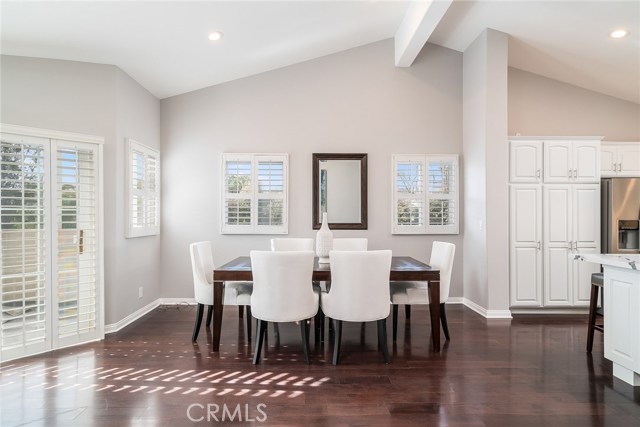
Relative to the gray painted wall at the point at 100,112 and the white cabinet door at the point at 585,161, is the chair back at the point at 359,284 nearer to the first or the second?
the gray painted wall at the point at 100,112

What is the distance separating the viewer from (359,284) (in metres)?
2.72

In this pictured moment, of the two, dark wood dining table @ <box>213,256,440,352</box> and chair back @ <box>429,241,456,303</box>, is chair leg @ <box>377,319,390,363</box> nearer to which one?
dark wood dining table @ <box>213,256,440,352</box>

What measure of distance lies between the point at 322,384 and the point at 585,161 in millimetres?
4004

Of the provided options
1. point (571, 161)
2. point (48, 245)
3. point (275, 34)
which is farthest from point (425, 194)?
point (48, 245)

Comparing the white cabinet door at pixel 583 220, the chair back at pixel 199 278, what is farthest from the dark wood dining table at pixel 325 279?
the white cabinet door at pixel 583 220

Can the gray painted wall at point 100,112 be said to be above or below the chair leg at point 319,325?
above

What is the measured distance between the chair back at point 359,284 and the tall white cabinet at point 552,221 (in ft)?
7.38

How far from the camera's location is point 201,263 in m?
3.39

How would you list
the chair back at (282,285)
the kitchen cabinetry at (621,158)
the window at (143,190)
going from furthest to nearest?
the kitchen cabinetry at (621,158) → the window at (143,190) → the chair back at (282,285)

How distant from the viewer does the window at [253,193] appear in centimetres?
465

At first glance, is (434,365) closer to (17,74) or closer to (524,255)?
(524,255)

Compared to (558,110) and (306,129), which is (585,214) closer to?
(558,110)

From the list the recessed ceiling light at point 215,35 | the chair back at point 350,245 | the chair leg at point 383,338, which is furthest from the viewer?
the chair back at point 350,245

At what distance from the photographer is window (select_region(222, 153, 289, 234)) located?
4.65 meters
